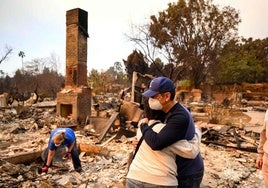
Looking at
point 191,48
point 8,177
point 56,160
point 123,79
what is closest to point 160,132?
point 8,177

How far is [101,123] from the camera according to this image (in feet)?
33.0

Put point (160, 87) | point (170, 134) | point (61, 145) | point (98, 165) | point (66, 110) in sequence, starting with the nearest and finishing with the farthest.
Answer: point (170, 134) < point (160, 87) < point (61, 145) < point (98, 165) < point (66, 110)

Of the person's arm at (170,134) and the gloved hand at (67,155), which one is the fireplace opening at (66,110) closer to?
the gloved hand at (67,155)

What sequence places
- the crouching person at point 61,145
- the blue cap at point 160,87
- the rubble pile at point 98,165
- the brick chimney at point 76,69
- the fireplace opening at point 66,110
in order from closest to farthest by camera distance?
the blue cap at point 160,87 → the rubble pile at point 98,165 → the crouching person at point 61,145 → the brick chimney at point 76,69 → the fireplace opening at point 66,110

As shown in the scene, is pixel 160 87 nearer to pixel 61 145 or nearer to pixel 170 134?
pixel 170 134

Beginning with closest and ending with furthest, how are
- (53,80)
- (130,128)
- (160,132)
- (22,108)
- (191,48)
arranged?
1. (160,132)
2. (130,128)
3. (22,108)
4. (191,48)
5. (53,80)

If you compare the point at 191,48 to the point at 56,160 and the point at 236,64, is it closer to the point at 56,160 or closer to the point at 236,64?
the point at 236,64

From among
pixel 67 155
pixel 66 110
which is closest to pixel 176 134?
pixel 67 155

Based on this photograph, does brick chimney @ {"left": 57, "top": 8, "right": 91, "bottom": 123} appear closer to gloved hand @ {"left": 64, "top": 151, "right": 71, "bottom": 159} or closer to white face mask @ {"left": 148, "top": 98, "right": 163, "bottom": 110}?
gloved hand @ {"left": 64, "top": 151, "right": 71, "bottom": 159}

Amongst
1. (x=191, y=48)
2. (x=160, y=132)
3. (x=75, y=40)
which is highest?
(x=191, y=48)

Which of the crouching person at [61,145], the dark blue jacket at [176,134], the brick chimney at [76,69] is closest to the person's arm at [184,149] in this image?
the dark blue jacket at [176,134]

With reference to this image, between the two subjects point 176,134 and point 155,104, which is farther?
point 155,104

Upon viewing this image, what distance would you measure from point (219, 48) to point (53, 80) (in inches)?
739

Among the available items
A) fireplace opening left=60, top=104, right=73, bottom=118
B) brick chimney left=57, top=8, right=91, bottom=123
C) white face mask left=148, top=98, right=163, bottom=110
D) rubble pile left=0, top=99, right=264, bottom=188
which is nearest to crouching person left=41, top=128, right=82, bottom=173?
rubble pile left=0, top=99, right=264, bottom=188
